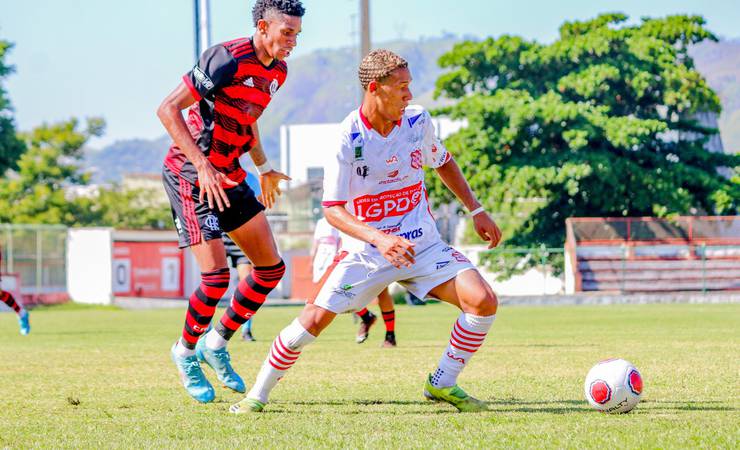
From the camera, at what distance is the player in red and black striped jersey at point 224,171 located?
684 centimetres

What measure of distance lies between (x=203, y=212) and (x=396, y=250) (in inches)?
60.8

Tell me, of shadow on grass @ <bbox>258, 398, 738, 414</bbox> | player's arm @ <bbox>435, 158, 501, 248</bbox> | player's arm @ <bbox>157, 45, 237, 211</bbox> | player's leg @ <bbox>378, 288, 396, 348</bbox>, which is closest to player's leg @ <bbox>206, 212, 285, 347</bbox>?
player's arm @ <bbox>157, 45, 237, 211</bbox>

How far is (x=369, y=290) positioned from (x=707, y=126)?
36.3 meters

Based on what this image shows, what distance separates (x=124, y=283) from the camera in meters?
42.5

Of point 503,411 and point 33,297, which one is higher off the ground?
point 503,411

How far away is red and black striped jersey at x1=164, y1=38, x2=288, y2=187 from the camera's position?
675cm

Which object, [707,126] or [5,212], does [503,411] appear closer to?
[707,126]

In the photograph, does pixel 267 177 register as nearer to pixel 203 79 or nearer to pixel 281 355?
pixel 203 79

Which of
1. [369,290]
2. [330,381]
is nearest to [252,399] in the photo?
[369,290]

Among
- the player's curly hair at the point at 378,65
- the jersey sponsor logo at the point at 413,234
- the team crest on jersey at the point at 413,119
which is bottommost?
the jersey sponsor logo at the point at 413,234

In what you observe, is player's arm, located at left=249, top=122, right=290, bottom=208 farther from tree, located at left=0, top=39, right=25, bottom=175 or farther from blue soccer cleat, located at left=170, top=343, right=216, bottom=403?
tree, located at left=0, top=39, right=25, bottom=175

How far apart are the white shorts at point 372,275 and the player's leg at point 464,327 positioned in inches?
2.9

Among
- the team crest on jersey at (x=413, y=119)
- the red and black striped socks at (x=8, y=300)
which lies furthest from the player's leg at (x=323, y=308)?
the red and black striped socks at (x=8, y=300)

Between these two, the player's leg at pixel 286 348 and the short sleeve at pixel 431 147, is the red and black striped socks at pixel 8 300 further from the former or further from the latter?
the short sleeve at pixel 431 147
